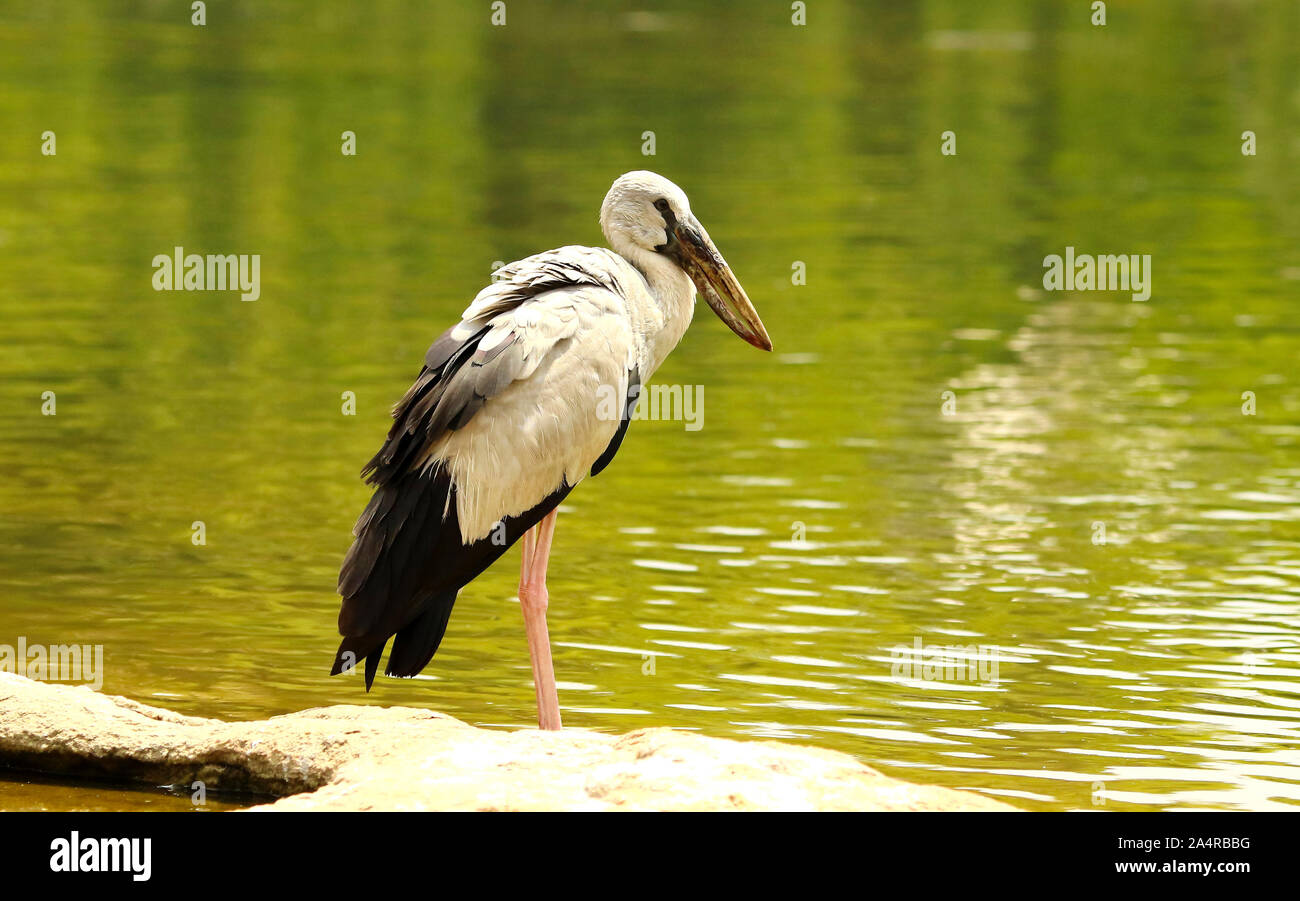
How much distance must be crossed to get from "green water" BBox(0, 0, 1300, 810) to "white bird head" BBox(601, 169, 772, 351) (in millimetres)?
2244

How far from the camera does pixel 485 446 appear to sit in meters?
8.79

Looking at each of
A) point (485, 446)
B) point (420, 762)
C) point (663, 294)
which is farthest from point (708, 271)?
point (420, 762)

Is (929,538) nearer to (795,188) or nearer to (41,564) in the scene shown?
(41,564)

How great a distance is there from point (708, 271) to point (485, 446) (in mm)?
1492

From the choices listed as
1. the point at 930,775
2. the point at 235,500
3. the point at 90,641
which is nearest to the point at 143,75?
the point at 235,500

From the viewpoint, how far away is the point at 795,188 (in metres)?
31.2

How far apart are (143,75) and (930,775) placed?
1489 inches

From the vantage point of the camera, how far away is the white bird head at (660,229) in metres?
9.54

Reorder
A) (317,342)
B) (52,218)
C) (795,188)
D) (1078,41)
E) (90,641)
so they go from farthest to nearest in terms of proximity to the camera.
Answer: (1078,41)
(795,188)
(52,218)
(317,342)
(90,641)

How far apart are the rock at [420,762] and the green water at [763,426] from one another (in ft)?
1.05

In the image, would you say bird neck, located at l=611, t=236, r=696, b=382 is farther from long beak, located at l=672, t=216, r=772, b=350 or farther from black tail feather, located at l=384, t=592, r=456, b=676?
black tail feather, located at l=384, t=592, r=456, b=676

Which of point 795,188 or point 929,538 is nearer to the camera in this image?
point 929,538

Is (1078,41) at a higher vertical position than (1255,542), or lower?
higher

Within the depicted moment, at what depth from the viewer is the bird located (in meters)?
8.70
